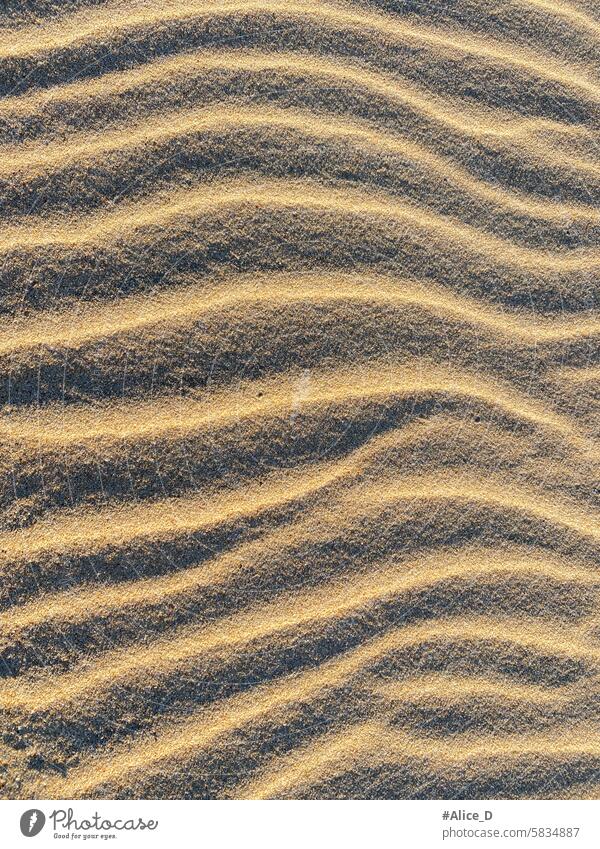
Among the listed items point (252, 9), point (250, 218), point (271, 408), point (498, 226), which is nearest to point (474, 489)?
point (271, 408)

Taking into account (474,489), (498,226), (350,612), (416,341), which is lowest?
→ (350,612)

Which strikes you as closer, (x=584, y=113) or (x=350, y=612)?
(x=350, y=612)

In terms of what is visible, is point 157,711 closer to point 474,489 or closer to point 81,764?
point 81,764

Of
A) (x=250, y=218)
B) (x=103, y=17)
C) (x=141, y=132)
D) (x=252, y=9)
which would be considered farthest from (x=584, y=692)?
(x=103, y=17)

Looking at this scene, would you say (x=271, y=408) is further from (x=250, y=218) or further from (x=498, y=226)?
(x=498, y=226)

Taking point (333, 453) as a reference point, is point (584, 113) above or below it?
above

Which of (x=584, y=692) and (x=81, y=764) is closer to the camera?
(x=81, y=764)
